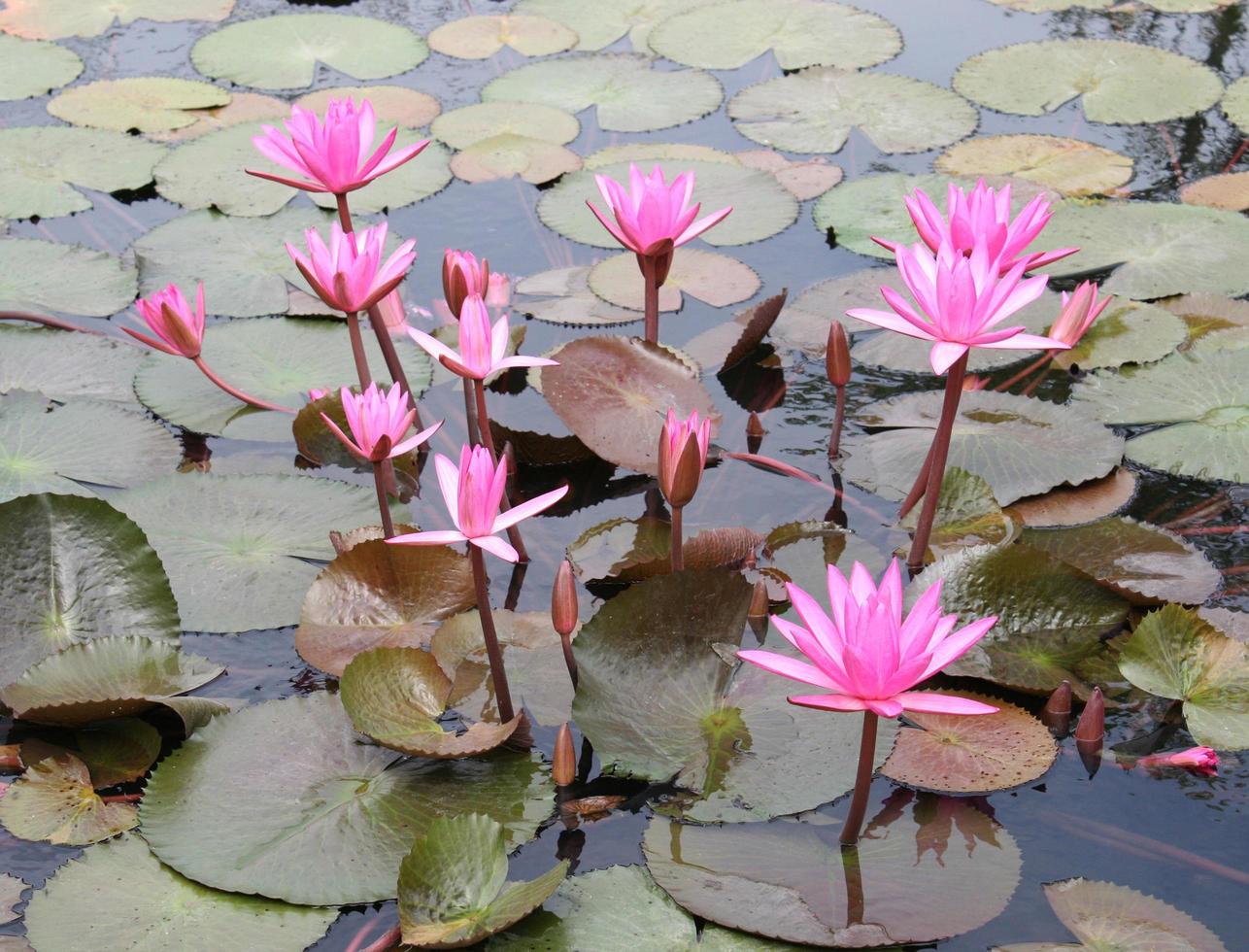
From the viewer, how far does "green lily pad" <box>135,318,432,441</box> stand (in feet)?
10.7

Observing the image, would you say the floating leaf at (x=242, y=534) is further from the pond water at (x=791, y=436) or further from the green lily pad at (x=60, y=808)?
the green lily pad at (x=60, y=808)

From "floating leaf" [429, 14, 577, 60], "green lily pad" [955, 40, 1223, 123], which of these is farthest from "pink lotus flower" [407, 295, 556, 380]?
"floating leaf" [429, 14, 577, 60]

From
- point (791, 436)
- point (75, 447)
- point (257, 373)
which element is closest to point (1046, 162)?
point (791, 436)

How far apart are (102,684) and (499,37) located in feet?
12.7

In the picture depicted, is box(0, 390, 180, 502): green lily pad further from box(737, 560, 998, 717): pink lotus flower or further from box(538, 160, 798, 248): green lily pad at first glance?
box(737, 560, 998, 717): pink lotus flower

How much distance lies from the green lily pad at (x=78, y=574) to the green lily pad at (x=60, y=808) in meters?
0.30

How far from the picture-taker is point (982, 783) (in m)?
2.15

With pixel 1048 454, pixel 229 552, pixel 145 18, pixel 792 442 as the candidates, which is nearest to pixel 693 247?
pixel 792 442

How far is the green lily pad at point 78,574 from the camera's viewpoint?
8.07 feet

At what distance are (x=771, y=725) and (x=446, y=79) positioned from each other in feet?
12.3

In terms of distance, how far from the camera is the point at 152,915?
77.0 inches

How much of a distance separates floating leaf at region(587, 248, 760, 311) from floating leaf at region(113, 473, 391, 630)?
1.17m

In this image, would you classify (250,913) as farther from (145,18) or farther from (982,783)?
(145,18)

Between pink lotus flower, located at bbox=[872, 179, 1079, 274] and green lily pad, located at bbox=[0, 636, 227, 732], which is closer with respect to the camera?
green lily pad, located at bbox=[0, 636, 227, 732]
